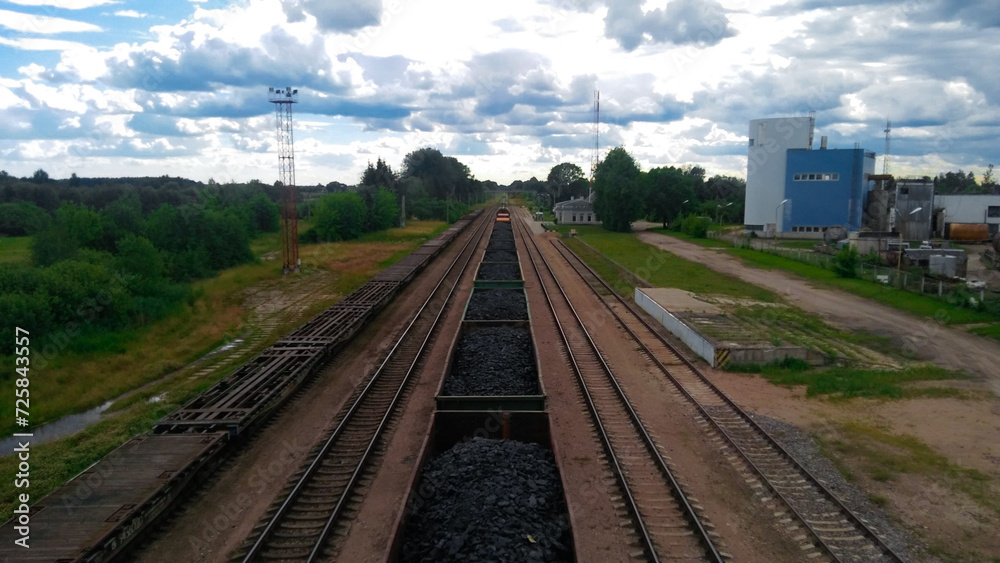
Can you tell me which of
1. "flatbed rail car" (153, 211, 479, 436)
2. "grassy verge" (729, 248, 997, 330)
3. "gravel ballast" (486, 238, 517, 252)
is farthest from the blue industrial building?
"flatbed rail car" (153, 211, 479, 436)

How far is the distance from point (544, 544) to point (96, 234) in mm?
34667

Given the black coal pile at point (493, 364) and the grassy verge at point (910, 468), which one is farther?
the black coal pile at point (493, 364)

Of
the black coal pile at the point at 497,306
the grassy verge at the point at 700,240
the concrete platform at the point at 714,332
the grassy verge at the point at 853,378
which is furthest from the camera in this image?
the grassy verge at the point at 700,240

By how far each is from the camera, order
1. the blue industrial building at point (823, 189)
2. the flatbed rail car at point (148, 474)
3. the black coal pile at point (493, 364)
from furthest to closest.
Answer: the blue industrial building at point (823, 189), the black coal pile at point (493, 364), the flatbed rail car at point (148, 474)

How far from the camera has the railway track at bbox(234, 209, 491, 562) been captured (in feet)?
27.4

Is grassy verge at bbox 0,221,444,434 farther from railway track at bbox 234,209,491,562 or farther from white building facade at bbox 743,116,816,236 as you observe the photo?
white building facade at bbox 743,116,816,236

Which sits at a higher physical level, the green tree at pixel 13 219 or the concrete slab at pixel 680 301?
the green tree at pixel 13 219

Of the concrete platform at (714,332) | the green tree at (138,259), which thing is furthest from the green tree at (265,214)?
the concrete platform at (714,332)

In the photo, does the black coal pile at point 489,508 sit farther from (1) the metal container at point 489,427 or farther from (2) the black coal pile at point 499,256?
(2) the black coal pile at point 499,256

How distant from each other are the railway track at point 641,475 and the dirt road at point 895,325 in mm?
9403

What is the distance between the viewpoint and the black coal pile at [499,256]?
1622 inches

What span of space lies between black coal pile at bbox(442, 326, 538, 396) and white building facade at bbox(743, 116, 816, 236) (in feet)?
151

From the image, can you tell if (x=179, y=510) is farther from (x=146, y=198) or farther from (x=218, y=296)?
(x=146, y=198)

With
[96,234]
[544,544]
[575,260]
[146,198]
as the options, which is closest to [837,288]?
[575,260]
